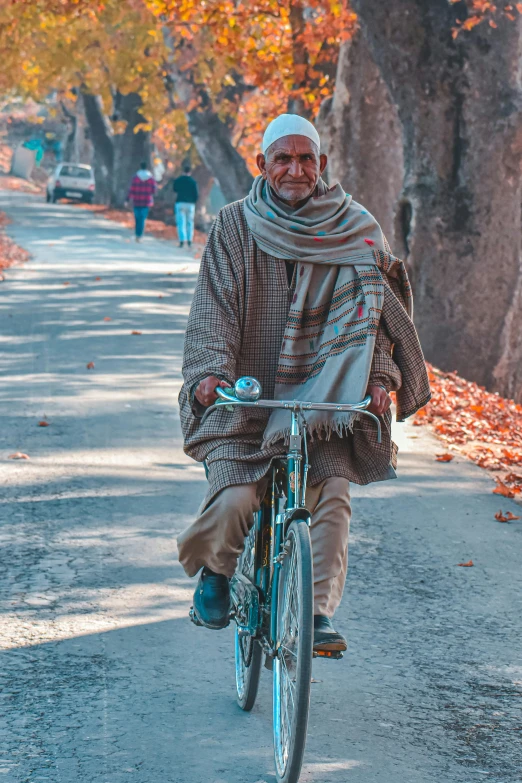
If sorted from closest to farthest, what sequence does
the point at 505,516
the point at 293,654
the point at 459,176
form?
the point at 293,654 → the point at 505,516 → the point at 459,176

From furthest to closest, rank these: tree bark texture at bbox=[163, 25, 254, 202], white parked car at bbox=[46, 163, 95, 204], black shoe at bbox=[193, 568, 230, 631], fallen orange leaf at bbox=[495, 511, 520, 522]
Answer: white parked car at bbox=[46, 163, 95, 204]
tree bark texture at bbox=[163, 25, 254, 202]
fallen orange leaf at bbox=[495, 511, 520, 522]
black shoe at bbox=[193, 568, 230, 631]

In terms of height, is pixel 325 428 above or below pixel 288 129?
below

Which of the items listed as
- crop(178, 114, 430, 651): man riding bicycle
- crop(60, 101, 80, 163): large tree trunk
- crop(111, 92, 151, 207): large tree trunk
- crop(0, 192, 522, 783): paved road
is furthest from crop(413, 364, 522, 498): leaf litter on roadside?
crop(60, 101, 80, 163): large tree trunk

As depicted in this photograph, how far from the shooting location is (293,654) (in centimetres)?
408

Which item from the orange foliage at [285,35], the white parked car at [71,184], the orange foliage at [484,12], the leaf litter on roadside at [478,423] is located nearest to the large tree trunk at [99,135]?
the white parked car at [71,184]

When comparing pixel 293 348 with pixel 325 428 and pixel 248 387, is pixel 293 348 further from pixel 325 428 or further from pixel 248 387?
pixel 248 387

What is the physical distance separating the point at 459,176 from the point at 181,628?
377 inches

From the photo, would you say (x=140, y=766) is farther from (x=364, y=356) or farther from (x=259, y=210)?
(x=259, y=210)

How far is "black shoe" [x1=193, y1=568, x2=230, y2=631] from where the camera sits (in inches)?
187

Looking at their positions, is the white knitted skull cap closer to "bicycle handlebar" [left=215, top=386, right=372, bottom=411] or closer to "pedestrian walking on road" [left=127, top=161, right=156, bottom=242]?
"bicycle handlebar" [left=215, top=386, right=372, bottom=411]

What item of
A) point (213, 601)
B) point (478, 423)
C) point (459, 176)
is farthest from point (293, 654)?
point (459, 176)

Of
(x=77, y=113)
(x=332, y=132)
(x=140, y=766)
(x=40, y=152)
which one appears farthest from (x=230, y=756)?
(x=40, y=152)

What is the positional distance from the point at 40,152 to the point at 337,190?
8757 cm

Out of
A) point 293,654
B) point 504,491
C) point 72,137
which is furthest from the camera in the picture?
point 72,137
